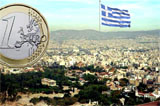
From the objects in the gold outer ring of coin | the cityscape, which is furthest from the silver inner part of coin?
the cityscape

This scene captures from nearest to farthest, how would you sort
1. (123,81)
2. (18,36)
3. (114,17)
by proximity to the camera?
(18,36)
(114,17)
(123,81)

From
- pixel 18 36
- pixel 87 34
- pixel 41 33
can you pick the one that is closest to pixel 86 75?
pixel 87 34

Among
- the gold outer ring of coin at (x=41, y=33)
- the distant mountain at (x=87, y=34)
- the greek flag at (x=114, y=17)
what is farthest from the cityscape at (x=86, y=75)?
the greek flag at (x=114, y=17)

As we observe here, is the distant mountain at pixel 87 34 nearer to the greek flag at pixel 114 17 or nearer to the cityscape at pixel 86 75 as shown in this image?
the cityscape at pixel 86 75

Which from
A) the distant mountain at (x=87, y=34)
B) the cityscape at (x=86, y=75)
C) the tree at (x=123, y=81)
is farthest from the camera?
the tree at (x=123, y=81)

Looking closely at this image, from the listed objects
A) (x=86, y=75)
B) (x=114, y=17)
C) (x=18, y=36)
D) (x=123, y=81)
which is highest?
(x=114, y=17)

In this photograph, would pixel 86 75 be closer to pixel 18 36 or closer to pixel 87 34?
pixel 87 34

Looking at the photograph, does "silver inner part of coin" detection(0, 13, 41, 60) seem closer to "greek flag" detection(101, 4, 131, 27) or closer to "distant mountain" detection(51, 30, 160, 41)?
"greek flag" detection(101, 4, 131, 27)
